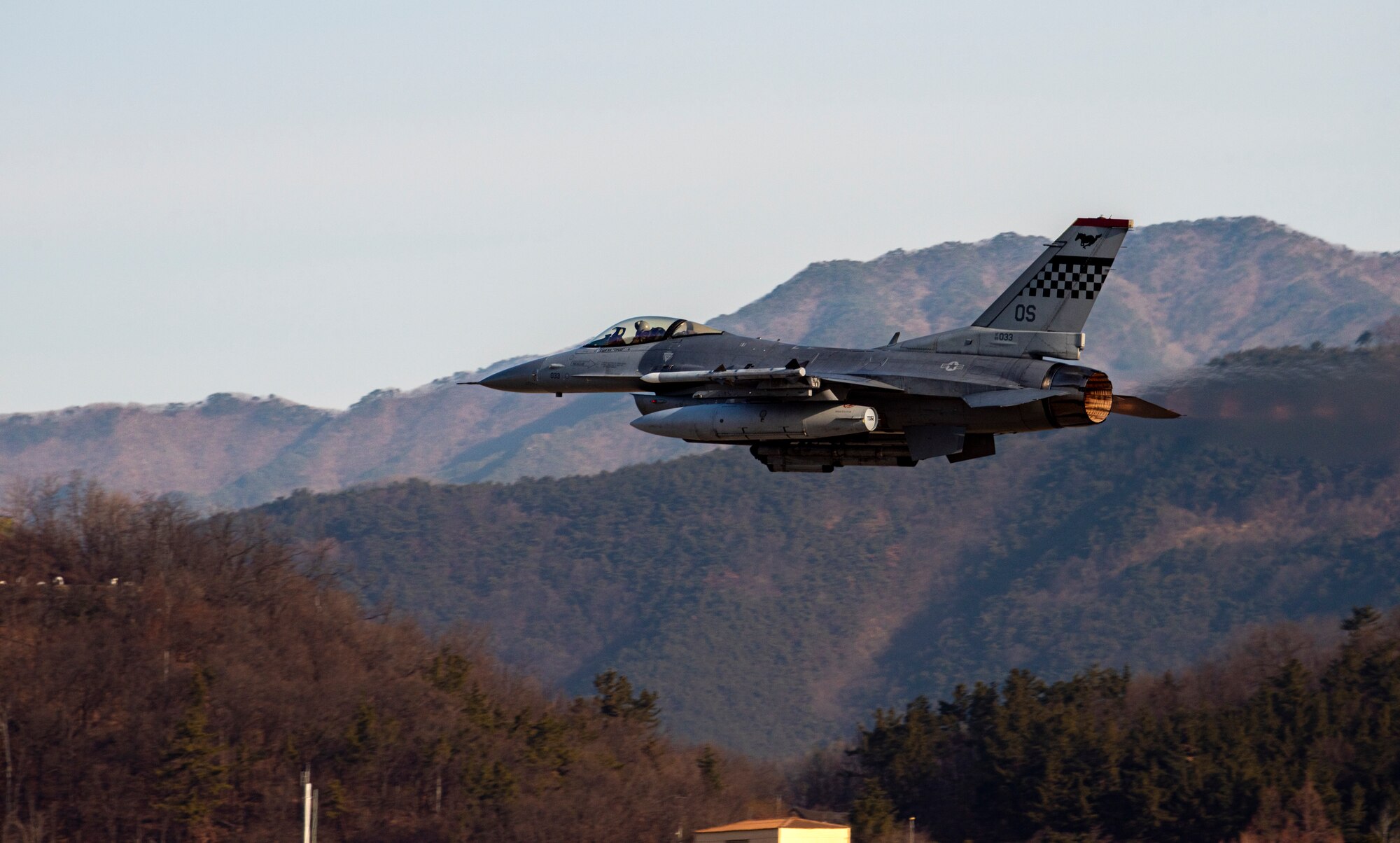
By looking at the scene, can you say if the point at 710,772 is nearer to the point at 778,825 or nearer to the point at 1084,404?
the point at 778,825

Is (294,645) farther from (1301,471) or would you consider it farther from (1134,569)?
(1134,569)

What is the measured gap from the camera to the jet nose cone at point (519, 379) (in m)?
36.1

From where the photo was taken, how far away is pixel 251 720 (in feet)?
224

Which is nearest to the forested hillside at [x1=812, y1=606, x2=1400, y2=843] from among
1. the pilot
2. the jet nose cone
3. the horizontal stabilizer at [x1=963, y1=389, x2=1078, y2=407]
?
the jet nose cone

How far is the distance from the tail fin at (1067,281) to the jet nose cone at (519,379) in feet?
29.3

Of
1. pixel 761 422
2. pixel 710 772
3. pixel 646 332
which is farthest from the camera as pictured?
pixel 710 772

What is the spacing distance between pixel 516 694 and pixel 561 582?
97995 mm

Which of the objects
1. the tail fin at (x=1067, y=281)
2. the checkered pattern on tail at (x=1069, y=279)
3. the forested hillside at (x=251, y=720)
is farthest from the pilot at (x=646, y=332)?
the forested hillside at (x=251, y=720)

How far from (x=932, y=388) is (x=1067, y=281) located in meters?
2.91

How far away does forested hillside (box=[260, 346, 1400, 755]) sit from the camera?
491ft

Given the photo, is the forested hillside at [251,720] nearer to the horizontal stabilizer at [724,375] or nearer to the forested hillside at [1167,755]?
the forested hillside at [1167,755]

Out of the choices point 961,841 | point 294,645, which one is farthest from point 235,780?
point 961,841

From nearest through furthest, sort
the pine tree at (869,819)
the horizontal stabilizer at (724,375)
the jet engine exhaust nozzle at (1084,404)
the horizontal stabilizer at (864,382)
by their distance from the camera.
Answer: the jet engine exhaust nozzle at (1084,404) < the horizontal stabilizer at (724,375) < the horizontal stabilizer at (864,382) < the pine tree at (869,819)

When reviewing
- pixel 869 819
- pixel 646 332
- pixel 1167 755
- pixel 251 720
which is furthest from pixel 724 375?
pixel 1167 755
